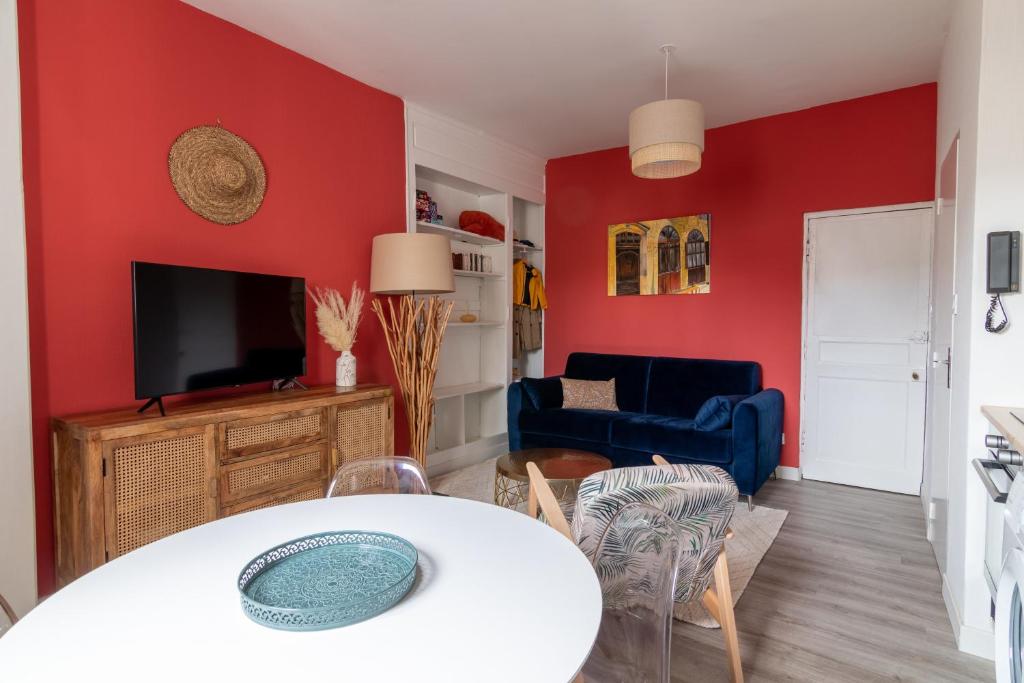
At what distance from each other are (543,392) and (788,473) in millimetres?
1962

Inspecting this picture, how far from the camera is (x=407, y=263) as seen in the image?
3.49 meters

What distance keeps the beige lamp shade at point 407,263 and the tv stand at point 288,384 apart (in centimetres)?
76

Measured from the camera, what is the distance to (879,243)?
13.0ft

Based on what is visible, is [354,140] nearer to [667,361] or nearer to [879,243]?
[667,361]

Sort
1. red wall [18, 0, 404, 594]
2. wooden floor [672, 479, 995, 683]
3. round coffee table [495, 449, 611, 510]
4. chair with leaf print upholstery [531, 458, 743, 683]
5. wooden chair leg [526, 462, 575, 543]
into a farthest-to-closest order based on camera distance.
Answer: round coffee table [495, 449, 611, 510] < red wall [18, 0, 404, 594] < wooden floor [672, 479, 995, 683] < wooden chair leg [526, 462, 575, 543] < chair with leaf print upholstery [531, 458, 743, 683]

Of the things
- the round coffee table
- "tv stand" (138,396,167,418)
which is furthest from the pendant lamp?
"tv stand" (138,396,167,418)

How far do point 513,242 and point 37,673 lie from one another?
4.68m

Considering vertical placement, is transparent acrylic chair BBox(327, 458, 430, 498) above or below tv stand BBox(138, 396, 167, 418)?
below

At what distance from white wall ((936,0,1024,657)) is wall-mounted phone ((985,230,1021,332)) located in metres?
0.04

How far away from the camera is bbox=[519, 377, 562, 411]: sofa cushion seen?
→ 446 cm

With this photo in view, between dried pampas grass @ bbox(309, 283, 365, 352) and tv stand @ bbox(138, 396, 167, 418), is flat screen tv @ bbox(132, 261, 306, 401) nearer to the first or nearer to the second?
tv stand @ bbox(138, 396, 167, 418)

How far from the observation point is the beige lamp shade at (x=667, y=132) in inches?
114

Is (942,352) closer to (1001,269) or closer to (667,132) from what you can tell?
(1001,269)

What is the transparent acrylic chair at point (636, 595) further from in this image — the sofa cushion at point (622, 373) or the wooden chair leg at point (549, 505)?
the sofa cushion at point (622, 373)
